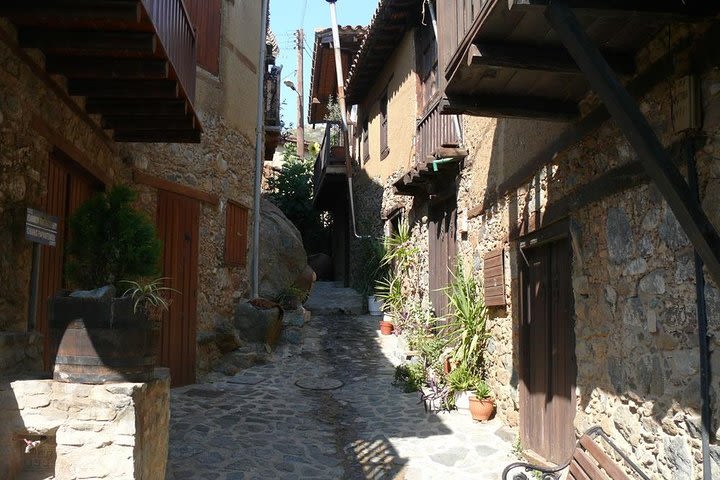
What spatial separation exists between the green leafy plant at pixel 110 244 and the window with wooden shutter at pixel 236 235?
5.21 m

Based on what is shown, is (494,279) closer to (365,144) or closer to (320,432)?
(320,432)

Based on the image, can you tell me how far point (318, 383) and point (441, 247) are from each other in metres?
2.75

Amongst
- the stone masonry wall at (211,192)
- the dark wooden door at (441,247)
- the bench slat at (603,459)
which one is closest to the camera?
the bench slat at (603,459)

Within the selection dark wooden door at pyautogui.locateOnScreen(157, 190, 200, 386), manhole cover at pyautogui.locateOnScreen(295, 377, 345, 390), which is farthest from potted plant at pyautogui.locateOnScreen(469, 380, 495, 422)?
dark wooden door at pyautogui.locateOnScreen(157, 190, 200, 386)

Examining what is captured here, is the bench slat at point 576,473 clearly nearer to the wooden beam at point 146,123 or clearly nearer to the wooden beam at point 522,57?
the wooden beam at point 522,57

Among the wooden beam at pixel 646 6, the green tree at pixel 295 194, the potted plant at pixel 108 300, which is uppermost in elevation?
the green tree at pixel 295 194

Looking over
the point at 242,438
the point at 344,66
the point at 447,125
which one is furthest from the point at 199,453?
the point at 344,66

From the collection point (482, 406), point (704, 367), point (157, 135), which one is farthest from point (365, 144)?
point (704, 367)

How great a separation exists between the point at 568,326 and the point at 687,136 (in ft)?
7.11

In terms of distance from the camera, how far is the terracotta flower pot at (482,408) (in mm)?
6473

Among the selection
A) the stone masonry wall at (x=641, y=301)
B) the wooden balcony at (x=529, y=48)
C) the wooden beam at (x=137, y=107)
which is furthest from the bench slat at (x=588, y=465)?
the wooden beam at (x=137, y=107)

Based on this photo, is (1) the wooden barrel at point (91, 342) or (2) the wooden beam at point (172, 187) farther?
(2) the wooden beam at point (172, 187)

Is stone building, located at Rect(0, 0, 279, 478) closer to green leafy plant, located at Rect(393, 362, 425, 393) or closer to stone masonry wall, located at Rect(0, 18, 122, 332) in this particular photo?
stone masonry wall, located at Rect(0, 18, 122, 332)

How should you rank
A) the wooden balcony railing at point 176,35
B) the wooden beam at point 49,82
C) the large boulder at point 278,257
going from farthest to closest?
the large boulder at point 278,257, the wooden balcony railing at point 176,35, the wooden beam at point 49,82
